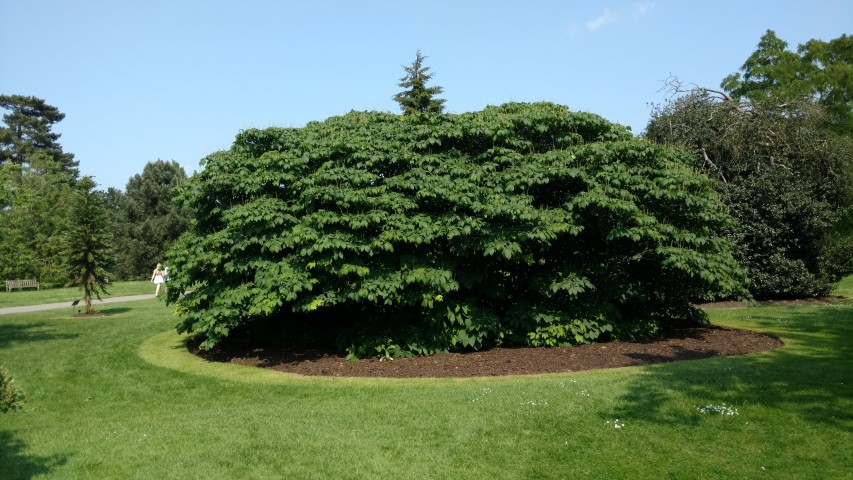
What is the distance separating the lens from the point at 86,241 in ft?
57.7

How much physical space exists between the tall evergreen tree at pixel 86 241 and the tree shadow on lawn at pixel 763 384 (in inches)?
615

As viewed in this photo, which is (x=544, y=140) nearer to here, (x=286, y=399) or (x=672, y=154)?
(x=672, y=154)

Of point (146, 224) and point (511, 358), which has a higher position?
point (146, 224)

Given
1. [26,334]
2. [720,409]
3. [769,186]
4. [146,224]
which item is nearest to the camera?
[720,409]

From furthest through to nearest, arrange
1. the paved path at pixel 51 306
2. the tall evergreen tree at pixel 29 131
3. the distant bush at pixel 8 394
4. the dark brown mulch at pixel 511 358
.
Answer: the tall evergreen tree at pixel 29 131, the paved path at pixel 51 306, the dark brown mulch at pixel 511 358, the distant bush at pixel 8 394

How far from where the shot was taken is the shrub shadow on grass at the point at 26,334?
43.9 ft

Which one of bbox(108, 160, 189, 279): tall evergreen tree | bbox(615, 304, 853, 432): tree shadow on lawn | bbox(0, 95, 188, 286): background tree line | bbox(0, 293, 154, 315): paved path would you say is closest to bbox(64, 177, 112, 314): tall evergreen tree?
bbox(0, 95, 188, 286): background tree line

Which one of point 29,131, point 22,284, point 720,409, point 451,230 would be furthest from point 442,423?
point 29,131

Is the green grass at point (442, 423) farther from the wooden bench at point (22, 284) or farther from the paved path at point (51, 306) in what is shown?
the wooden bench at point (22, 284)

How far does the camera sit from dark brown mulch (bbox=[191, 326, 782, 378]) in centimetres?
973

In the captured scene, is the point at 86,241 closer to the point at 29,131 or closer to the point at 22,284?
the point at 22,284

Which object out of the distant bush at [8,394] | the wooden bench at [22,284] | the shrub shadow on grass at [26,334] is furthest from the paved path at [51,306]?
the distant bush at [8,394]

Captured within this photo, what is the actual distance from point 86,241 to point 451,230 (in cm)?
1265

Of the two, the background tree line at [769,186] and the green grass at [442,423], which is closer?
the green grass at [442,423]
